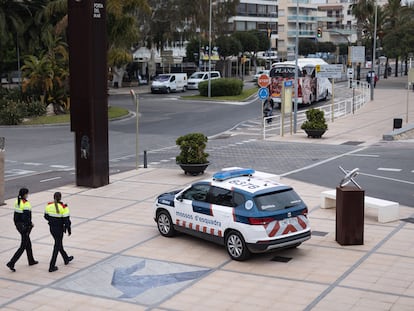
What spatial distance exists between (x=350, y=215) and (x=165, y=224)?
13.4 ft

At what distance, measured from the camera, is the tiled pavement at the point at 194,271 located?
11086 millimetres

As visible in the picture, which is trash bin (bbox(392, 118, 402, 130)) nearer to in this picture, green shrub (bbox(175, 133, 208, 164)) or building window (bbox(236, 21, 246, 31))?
green shrub (bbox(175, 133, 208, 164))

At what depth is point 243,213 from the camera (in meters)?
12.9

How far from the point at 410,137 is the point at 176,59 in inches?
2597

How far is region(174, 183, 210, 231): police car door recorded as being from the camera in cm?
1403

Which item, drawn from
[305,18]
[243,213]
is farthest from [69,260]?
[305,18]

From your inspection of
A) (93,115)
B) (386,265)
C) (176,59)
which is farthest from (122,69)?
(386,265)

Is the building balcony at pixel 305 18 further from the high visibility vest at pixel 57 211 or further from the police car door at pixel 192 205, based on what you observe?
the high visibility vest at pixel 57 211

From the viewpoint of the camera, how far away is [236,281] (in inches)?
476

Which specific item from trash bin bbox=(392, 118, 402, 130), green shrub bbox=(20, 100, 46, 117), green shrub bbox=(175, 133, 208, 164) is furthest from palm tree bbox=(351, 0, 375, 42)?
green shrub bbox=(175, 133, 208, 164)

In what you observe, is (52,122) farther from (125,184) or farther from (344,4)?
(344,4)

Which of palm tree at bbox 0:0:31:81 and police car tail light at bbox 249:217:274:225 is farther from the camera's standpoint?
palm tree at bbox 0:0:31:81

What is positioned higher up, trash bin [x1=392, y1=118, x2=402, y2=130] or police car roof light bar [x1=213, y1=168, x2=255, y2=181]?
police car roof light bar [x1=213, y1=168, x2=255, y2=181]

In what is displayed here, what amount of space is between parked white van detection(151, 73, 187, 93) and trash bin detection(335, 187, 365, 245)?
Answer: 52804 millimetres
